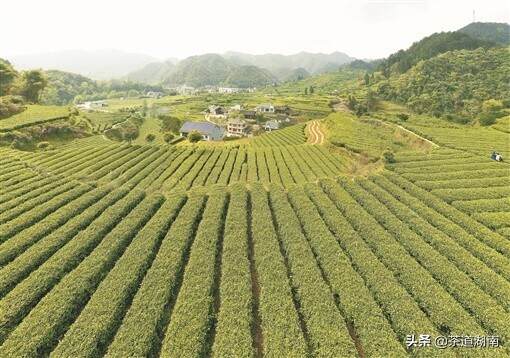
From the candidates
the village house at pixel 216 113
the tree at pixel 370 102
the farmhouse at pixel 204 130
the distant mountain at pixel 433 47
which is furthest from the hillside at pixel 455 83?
the farmhouse at pixel 204 130

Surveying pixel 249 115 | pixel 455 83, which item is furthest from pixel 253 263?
pixel 455 83

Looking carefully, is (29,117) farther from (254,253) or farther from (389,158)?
(389,158)

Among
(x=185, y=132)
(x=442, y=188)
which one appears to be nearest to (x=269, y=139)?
(x=185, y=132)

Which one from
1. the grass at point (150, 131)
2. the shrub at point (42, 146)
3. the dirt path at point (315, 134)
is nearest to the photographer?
the shrub at point (42, 146)

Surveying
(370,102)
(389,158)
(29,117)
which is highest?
(370,102)

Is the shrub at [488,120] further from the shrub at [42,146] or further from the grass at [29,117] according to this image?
the grass at [29,117]

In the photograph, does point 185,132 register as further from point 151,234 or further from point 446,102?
point 446,102

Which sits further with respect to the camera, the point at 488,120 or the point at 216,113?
the point at 216,113
